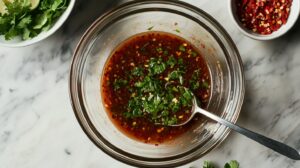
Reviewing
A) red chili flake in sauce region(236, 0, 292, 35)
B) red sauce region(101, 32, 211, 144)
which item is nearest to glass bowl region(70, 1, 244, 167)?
red sauce region(101, 32, 211, 144)

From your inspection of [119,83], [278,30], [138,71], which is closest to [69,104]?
[119,83]

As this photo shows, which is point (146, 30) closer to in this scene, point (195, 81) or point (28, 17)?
point (195, 81)

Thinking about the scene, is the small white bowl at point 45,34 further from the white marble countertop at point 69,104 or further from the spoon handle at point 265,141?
the spoon handle at point 265,141

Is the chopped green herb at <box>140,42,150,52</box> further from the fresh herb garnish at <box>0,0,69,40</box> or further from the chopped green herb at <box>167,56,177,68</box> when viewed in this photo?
the fresh herb garnish at <box>0,0,69,40</box>

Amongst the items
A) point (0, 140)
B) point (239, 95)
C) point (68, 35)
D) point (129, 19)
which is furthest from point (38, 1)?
point (239, 95)

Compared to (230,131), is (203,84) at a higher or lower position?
higher

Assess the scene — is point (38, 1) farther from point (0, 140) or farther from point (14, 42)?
point (0, 140)

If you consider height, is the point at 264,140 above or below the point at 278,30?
below
